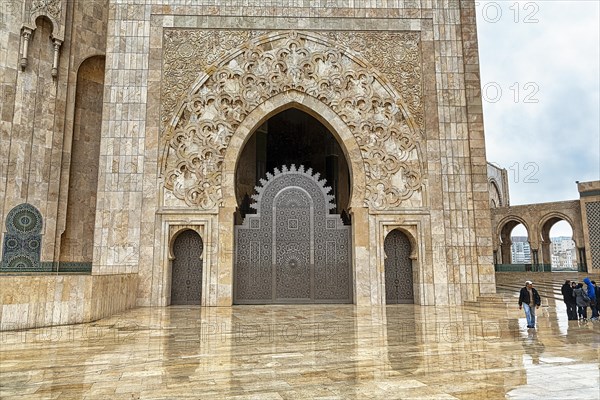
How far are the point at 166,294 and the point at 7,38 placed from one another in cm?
746

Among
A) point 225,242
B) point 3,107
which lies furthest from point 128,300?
point 3,107

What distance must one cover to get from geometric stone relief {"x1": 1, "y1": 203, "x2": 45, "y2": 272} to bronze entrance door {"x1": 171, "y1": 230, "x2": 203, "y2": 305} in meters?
3.38

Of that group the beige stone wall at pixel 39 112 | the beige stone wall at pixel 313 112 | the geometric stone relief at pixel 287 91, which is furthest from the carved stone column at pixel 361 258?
the beige stone wall at pixel 39 112

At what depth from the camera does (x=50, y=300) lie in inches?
243

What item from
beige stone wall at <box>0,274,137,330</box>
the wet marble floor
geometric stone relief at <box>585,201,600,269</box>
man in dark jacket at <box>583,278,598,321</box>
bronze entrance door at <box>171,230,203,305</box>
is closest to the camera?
the wet marble floor

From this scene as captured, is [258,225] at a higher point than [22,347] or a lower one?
higher

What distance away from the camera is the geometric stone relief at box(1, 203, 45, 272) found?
10211 millimetres

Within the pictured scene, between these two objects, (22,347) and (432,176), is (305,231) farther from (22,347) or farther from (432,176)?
(22,347)

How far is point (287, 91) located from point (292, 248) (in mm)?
3792

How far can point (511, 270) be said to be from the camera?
19188mm

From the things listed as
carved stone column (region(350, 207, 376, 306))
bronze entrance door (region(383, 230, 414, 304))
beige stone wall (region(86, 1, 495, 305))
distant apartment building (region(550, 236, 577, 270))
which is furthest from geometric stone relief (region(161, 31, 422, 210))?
distant apartment building (region(550, 236, 577, 270))

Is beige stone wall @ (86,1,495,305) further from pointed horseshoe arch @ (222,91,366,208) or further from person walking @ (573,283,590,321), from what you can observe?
person walking @ (573,283,590,321)

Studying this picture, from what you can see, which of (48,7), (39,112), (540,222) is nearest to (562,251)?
(540,222)

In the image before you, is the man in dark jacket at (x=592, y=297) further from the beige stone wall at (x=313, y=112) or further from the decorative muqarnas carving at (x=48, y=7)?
the decorative muqarnas carving at (x=48, y=7)
